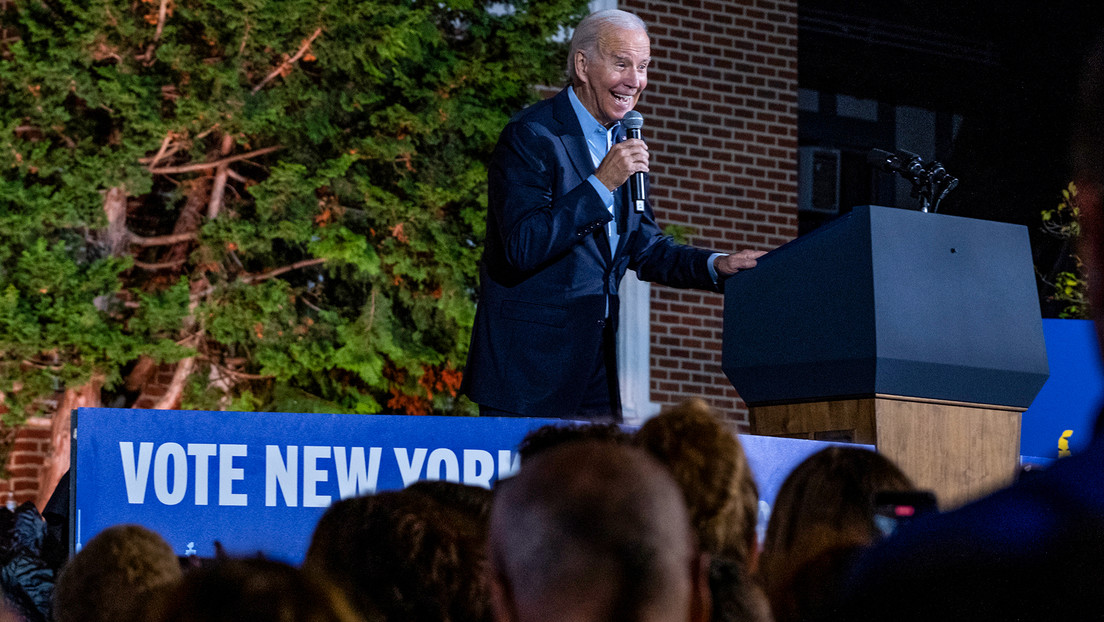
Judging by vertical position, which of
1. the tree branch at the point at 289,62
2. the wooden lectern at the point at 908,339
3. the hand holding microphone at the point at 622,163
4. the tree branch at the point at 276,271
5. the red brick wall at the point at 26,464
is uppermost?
the tree branch at the point at 289,62

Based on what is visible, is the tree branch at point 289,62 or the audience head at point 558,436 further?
the tree branch at point 289,62

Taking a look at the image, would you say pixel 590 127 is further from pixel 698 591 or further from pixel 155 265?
pixel 155 265

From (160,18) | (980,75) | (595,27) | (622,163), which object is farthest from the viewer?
(980,75)

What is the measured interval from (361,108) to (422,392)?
1.58m

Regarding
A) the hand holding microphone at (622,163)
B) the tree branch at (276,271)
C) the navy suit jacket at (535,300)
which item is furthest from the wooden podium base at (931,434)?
the tree branch at (276,271)

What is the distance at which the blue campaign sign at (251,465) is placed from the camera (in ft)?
9.27

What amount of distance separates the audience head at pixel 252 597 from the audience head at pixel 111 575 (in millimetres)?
843

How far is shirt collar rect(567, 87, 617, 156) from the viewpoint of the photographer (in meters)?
3.51

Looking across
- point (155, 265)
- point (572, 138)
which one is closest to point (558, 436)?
point (572, 138)

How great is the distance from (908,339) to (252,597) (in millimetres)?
2602

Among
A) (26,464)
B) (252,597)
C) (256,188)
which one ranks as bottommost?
(26,464)

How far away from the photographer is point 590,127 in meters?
3.51

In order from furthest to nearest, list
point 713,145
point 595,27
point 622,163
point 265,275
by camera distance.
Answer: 1. point 713,145
2. point 265,275
3. point 595,27
4. point 622,163

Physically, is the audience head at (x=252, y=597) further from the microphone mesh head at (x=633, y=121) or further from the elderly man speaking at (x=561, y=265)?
the microphone mesh head at (x=633, y=121)
